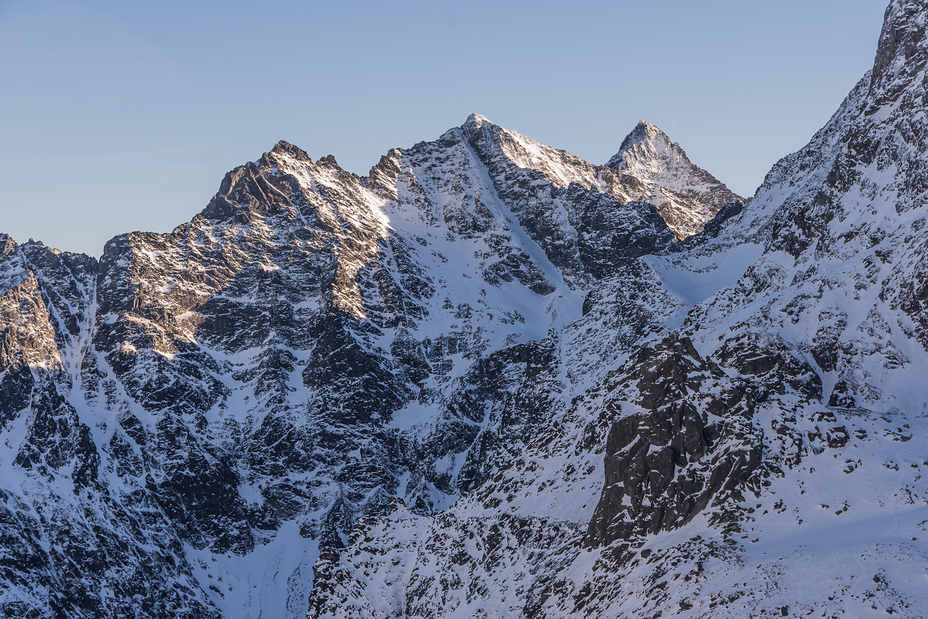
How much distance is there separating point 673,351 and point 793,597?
36.9 m

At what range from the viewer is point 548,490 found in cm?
12988

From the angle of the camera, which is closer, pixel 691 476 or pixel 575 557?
pixel 691 476

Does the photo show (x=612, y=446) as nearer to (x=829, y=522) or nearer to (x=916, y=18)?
(x=829, y=522)

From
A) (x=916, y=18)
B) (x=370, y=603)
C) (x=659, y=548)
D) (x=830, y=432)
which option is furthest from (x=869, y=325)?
(x=370, y=603)

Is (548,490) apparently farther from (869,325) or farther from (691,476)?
(869,325)

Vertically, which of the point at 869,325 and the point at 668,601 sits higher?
the point at 869,325

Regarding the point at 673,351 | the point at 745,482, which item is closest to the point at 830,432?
the point at 745,482

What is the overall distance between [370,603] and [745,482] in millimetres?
63898

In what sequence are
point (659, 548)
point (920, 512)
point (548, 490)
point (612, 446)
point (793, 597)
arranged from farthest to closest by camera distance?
1. point (548, 490)
2. point (612, 446)
3. point (659, 548)
4. point (920, 512)
5. point (793, 597)

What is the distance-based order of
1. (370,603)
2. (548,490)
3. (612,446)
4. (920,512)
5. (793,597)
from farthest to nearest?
(370,603) < (548,490) < (612,446) < (920,512) < (793,597)

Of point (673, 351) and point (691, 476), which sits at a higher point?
point (673, 351)

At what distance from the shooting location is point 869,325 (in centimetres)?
11781

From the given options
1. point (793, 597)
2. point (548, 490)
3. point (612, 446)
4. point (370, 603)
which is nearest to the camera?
point (793, 597)

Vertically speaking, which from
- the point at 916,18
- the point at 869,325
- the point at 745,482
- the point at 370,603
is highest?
the point at 916,18
